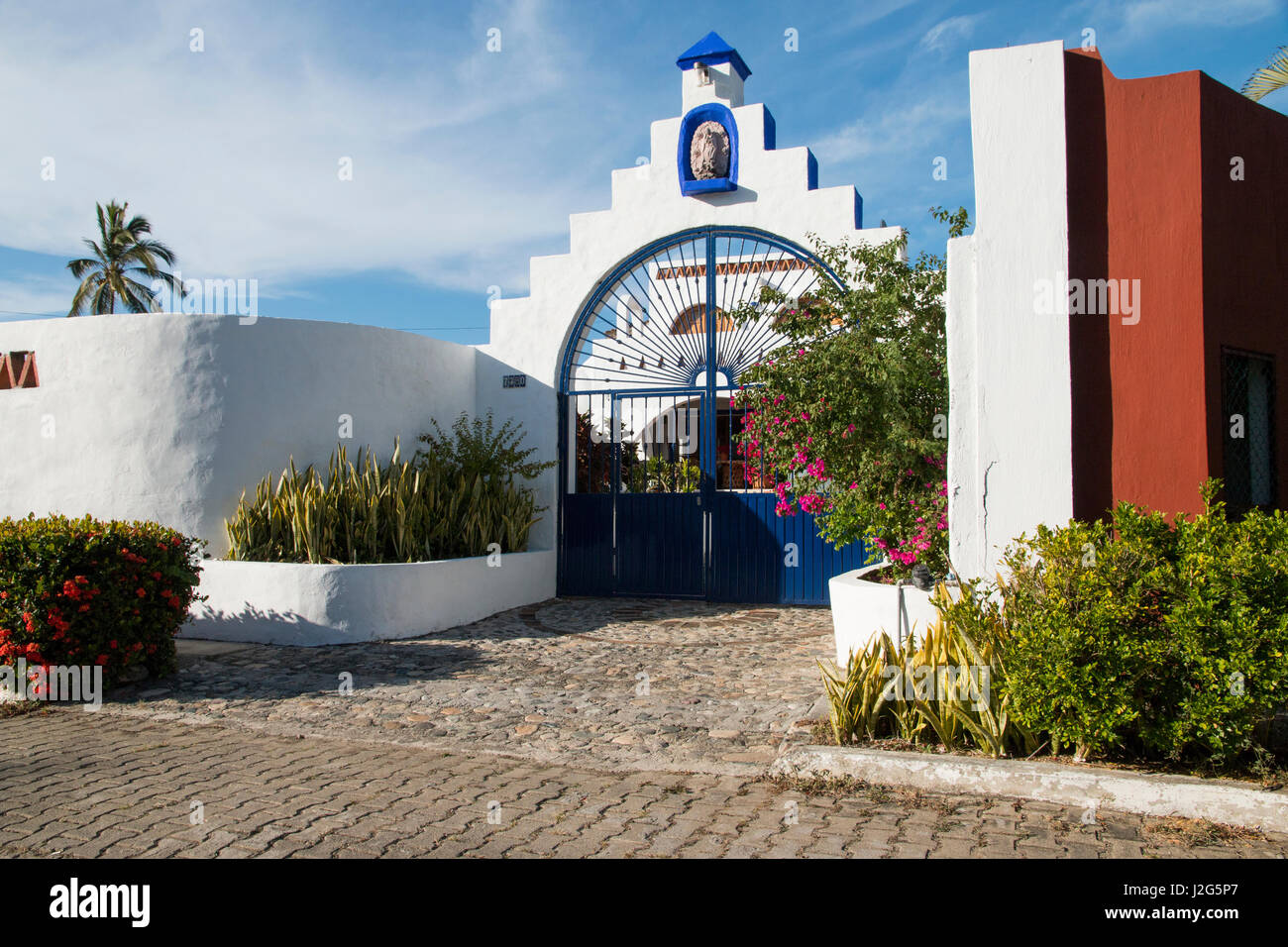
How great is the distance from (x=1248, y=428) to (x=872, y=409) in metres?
2.53

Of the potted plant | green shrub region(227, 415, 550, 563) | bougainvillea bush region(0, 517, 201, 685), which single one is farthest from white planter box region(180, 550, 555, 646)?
the potted plant

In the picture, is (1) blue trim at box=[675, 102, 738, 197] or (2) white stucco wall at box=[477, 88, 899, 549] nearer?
(2) white stucco wall at box=[477, 88, 899, 549]

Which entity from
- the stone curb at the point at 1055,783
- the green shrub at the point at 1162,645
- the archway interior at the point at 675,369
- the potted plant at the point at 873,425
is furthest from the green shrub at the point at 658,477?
the green shrub at the point at 1162,645

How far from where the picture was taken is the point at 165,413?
8812 millimetres

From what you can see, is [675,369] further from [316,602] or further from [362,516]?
[316,602]

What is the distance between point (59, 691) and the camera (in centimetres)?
627

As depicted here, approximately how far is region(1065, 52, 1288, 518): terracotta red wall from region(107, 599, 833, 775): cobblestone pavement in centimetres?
258

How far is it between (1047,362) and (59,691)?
6.92 meters

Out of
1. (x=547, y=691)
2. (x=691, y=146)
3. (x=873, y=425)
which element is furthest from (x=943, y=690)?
(x=691, y=146)

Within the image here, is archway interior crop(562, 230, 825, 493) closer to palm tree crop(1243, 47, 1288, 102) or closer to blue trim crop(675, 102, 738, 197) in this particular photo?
blue trim crop(675, 102, 738, 197)

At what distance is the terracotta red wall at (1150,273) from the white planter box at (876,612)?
129 centimetres

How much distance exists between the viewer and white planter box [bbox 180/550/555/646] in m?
8.18

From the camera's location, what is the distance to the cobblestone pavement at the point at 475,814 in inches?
145
